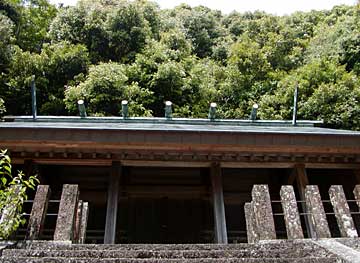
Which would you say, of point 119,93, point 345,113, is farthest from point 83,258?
point 345,113

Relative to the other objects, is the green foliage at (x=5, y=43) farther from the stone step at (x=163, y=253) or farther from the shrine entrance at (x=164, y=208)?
the stone step at (x=163, y=253)

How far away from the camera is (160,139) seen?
5.20 meters

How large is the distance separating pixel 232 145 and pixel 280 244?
2785mm

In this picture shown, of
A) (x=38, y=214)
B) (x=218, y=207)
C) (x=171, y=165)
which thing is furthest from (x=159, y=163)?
(x=38, y=214)

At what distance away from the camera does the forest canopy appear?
563 inches

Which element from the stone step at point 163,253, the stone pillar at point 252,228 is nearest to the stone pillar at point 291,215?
the stone pillar at point 252,228

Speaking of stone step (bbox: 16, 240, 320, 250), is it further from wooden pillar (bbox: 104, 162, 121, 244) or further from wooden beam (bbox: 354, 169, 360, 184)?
wooden beam (bbox: 354, 169, 360, 184)

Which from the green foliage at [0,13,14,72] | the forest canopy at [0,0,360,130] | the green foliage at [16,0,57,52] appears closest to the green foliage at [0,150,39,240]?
the forest canopy at [0,0,360,130]

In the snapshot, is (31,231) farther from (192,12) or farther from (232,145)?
(192,12)

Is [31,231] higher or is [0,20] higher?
[0,20]

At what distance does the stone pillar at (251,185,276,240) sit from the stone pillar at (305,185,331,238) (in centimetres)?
38

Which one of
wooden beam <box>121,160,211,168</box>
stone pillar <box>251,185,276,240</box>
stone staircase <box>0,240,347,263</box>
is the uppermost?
wooden beam <box>121,160,211,168</box>

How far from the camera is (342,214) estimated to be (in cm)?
304

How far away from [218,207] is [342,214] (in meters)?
2.45
